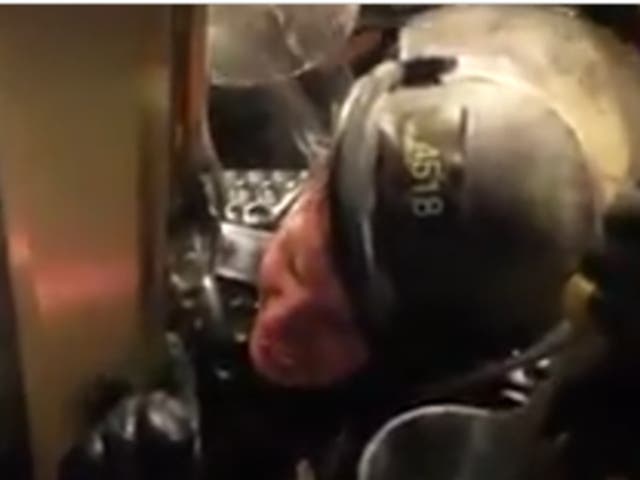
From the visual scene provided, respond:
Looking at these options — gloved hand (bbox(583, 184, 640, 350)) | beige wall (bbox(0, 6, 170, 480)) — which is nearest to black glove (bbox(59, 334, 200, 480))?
beige wall (bbox(0, 6, 170, 480))

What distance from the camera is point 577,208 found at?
39.4 inches

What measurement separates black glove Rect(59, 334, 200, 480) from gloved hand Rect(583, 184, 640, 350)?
0.22m

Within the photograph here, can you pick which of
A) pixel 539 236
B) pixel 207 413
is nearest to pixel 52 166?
pixel 207 413

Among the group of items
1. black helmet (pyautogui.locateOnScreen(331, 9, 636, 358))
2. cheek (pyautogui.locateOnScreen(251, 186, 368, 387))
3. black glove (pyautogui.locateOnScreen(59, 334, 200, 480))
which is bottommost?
black glove (pyautogui.locateOnScreen(59, 334, 200, 480))

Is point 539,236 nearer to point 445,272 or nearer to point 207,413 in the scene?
point 445,272

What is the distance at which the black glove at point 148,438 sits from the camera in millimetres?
1047

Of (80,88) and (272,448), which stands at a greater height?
(80,88)

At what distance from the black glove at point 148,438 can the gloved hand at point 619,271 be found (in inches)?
8.8

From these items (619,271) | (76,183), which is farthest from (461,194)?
(76,183)

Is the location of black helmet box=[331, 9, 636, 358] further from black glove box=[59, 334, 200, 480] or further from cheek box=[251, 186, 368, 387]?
black glove box=[59, 334, 200, 480]

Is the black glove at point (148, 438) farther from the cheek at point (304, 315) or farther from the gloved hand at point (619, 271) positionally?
the gloved hand at point (619, 271)

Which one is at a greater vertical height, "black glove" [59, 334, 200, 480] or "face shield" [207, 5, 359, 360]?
"face shield" [207, 5, 359, 360]

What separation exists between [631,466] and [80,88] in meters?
0.36

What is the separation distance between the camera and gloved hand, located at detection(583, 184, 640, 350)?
1.00 meters
